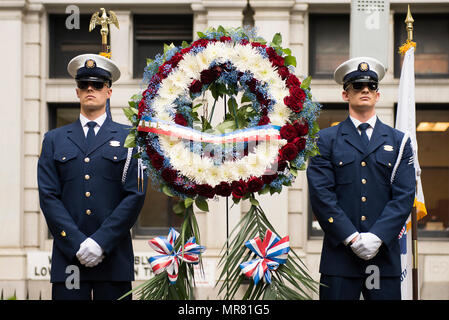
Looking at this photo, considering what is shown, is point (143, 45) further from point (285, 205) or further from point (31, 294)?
point (31, 294)

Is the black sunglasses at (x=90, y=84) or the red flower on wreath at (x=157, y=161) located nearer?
the red flower on wreath at (x=157, y=161)

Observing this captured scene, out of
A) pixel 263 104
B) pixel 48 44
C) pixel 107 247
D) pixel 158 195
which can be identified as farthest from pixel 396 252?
pixel 48 44

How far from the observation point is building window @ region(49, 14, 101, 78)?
29.2 ft

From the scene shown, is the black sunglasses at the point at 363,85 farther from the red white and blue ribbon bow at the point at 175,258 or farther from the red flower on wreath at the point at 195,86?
the red white and blue ribbon bow at the point at 175,258

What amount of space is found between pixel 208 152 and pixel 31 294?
5.57 meters

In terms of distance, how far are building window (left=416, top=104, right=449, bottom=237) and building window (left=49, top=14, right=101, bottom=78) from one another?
15.9ft

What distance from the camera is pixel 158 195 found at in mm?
8828

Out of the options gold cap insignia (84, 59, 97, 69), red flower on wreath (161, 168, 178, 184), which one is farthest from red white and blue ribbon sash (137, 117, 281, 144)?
gold cap insignia (84, 59, 97, 69)

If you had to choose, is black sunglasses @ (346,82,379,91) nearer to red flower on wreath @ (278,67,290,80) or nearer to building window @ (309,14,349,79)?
red flower on wreath @ (278,67,290,80)

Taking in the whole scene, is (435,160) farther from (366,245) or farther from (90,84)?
(90,84)

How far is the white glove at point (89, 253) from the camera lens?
422cm

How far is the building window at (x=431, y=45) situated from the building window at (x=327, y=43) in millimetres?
764

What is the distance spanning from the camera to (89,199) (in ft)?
14.5

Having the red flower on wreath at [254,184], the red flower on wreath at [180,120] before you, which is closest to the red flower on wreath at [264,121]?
the red flower on wreath at [254,184]
